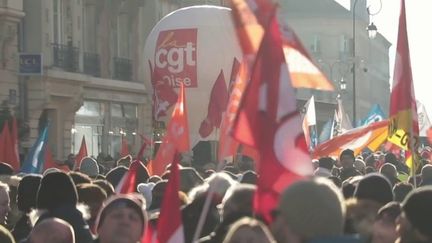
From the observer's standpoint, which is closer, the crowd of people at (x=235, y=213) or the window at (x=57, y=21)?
the crowd of people at (x=235, y=213)

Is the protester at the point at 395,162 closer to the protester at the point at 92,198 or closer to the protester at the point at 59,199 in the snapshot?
the protester at the point at 92,198

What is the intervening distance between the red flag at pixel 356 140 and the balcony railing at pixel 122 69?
2619 centimetres

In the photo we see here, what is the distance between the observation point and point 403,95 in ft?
37.3

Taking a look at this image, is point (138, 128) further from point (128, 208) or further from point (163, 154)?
point (128, 208)

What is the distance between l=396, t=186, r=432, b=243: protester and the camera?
18.6ft

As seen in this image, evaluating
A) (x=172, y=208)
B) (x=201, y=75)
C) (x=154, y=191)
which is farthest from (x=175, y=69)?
(x=172, y=208)

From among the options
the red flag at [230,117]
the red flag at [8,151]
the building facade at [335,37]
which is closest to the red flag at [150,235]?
the red flag at [230,117]

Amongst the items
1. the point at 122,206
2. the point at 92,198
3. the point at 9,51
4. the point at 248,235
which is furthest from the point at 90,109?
the point at 248,235

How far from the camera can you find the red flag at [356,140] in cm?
1484

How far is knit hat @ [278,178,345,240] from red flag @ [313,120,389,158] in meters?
10.1

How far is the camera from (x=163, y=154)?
15289mm

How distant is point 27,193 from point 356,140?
21.8 ft

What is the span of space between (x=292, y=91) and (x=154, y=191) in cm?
346

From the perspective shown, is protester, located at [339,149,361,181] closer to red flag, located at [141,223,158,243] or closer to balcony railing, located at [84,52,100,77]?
red flag, located at [141,223,158,243]
